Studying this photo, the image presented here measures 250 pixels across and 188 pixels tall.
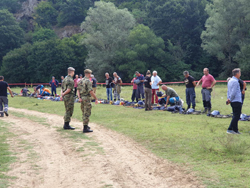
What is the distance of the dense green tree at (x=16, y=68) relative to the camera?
60.8m

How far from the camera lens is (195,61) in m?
56.2

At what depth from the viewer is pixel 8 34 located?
220ft

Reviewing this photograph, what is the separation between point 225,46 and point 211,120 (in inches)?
1479

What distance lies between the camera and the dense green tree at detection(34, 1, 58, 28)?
90.9m

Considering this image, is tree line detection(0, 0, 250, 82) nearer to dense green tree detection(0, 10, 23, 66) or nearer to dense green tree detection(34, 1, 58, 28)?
dense green tree detection(0, 10, 23, 66)

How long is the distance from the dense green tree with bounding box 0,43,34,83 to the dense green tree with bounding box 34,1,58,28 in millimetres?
31354

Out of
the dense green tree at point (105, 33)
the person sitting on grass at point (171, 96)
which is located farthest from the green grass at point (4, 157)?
the dense green tree at point (105, 33)

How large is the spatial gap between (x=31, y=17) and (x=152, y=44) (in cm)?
5237

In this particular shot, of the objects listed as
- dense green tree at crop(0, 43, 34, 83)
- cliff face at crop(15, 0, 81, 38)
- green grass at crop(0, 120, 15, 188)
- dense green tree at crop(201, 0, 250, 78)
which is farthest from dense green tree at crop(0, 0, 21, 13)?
green grass at crop(0, 120, 15, 188)

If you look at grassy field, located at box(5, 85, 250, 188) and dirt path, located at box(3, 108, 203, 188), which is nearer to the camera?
dirt path, located at box(3, 108, 203, 188)

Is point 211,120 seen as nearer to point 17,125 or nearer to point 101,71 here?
point 17,125

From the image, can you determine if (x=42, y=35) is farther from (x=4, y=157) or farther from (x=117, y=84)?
(x=4, y=157)

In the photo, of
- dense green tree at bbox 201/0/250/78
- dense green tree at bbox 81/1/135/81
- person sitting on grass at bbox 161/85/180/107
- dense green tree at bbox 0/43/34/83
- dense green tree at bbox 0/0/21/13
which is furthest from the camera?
dense green tree at bbox 0/0/21/13

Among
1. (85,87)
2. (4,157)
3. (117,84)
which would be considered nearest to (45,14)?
(117,84)
